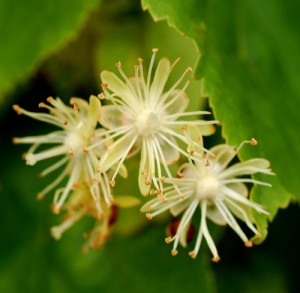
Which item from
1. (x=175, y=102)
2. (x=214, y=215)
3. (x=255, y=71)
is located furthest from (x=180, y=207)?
(x=255, y=71)

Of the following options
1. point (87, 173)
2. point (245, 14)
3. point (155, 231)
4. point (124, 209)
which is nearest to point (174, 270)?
point (155, 231)

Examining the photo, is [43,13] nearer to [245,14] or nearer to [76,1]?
[76,1]

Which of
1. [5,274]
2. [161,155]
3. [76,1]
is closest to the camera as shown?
[161,155]

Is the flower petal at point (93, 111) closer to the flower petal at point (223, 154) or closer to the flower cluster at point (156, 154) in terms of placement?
the flower cluster at point (156, 154)

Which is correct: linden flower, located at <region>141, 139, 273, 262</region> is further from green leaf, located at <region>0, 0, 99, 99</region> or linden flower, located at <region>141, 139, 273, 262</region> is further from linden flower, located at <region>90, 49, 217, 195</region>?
green leaf, located at <region>0, 0, 99, 99</region>

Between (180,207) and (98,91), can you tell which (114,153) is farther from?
(98,91)
